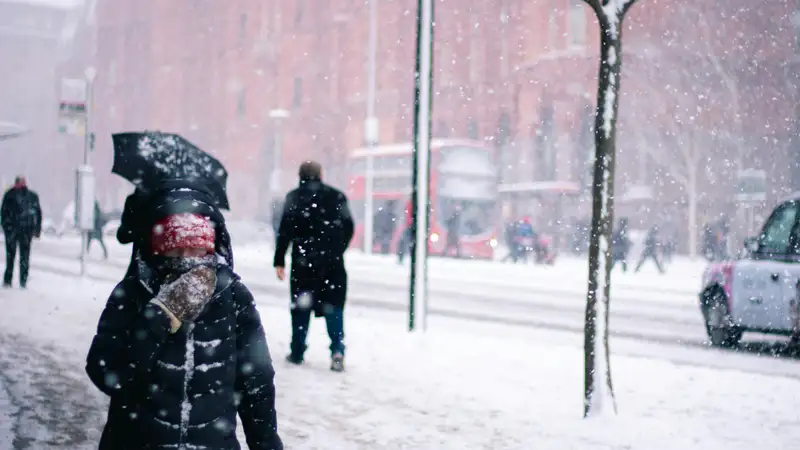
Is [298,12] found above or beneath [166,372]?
above

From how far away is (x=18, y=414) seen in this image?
677cm

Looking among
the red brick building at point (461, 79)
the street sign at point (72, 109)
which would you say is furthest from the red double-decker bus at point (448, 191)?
the street sign at point (72, 109)

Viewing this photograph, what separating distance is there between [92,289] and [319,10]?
145 feet

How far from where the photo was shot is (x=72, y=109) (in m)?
18.0

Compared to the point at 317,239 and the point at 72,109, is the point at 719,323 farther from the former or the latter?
the point at 72,109

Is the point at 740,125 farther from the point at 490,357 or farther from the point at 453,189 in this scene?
the point at 490,357

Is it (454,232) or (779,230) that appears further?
(454,232)

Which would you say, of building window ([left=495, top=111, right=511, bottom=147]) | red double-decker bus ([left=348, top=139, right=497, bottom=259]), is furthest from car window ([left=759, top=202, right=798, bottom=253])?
building window ([left=495, top=111, right=511, bottom=147])

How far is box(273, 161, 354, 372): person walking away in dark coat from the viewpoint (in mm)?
8461

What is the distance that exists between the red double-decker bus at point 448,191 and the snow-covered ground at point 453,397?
20661 mm

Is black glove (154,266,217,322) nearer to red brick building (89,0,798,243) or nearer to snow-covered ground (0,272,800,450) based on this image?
snow-covered ground (0,272,800,450)

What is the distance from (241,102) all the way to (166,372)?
6323 centimetres

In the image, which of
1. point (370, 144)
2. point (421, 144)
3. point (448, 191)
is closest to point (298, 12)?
point (370, 144)

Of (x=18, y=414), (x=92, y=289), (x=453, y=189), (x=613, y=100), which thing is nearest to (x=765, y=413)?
(x=613, y=100)
